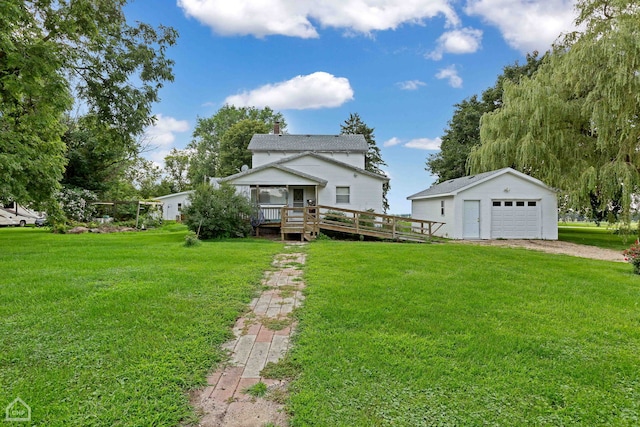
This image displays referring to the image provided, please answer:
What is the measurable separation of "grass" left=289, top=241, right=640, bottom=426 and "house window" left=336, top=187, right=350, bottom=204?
12395mm

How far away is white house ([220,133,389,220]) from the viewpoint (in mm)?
17052

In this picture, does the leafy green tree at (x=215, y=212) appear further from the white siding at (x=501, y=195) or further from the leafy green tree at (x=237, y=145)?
the leafy green tree at (x=237, y=145)

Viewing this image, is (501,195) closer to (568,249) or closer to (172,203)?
(568,249)

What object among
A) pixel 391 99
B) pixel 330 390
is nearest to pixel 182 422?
pixel 330 390

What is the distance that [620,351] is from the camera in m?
3.58

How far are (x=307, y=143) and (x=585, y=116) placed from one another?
49.9 feet

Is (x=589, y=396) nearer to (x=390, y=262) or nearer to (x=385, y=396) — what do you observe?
(x=385, y=396)

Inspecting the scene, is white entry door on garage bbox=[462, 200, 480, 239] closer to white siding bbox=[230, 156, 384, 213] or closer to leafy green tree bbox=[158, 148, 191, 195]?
white siding bbox=[230, 156, 384, 213]

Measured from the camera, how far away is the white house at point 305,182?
55.9 feet

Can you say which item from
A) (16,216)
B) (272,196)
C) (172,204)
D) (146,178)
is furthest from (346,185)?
(146,178)

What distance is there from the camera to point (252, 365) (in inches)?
131

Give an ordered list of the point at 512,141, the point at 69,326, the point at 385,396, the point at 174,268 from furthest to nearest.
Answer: the point at 512,141 → the point at 174,268 → the point at 69,326 → the point at 385,396

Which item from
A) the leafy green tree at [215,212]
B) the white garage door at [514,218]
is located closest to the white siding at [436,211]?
the white garage door at [514,218]

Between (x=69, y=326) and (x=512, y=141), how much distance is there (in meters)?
20.0
